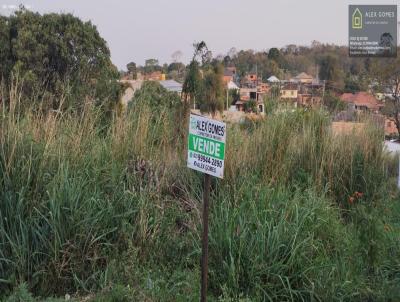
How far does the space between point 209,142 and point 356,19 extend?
1305cm

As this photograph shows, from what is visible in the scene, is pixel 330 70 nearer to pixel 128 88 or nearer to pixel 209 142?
pixel 128 88

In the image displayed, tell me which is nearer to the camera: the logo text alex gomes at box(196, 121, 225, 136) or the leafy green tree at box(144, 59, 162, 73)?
the logo text alex gomes at box(196, 121, 225, 136)

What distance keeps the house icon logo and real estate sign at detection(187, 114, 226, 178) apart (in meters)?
12.8

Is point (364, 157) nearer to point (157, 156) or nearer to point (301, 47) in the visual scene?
point (157, 156)

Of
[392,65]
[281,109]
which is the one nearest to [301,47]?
[392,65]

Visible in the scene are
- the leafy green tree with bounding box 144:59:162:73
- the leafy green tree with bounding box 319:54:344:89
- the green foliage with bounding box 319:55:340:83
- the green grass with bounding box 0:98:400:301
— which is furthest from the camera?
the leafy green tree with bounding box 144:59:162:73

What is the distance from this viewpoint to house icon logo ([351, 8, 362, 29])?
14663mm

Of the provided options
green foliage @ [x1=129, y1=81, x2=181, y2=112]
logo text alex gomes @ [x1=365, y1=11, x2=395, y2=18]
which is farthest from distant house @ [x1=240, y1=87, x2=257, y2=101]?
green foliage @ [x1=129, y1=81, x2=181, y2=112]

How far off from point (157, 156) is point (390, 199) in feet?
11.4

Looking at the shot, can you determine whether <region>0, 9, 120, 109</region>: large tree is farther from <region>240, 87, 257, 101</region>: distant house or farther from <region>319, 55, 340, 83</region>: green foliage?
<region>319, 55, 340, 83</region>: green foliage

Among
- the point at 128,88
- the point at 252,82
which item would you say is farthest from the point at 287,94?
the point at 252,82

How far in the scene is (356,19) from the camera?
1488cm

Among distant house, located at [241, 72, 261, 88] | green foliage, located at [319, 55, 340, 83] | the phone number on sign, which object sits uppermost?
green foliage, located at [319, 55, 340, 83]

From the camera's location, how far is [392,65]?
18266mm
